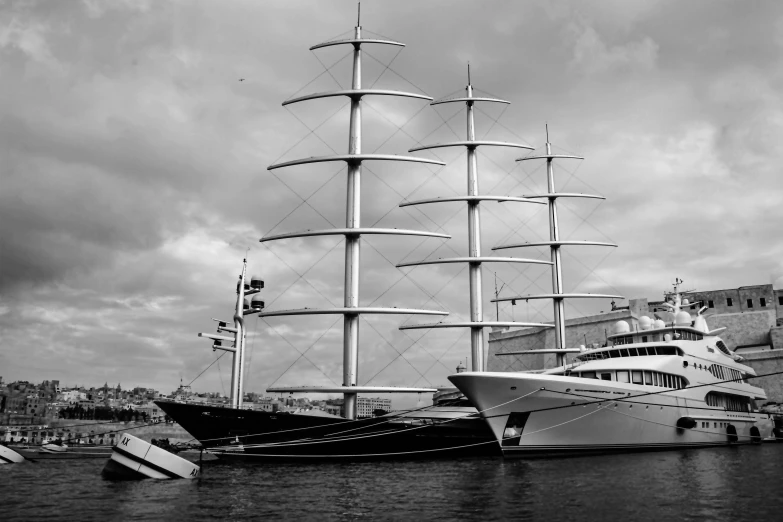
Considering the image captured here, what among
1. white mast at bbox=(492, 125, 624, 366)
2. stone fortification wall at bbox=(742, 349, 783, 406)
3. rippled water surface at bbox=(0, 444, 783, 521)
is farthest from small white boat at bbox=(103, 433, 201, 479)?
stone fortification wall at bbox=(742, 349, 783, 406)

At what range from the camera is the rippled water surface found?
522 inches

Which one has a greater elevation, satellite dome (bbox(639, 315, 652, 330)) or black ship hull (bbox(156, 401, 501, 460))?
satellite dome (bbox(639, 315, 652, 330))

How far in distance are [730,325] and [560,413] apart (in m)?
43.6

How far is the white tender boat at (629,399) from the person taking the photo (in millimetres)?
24734

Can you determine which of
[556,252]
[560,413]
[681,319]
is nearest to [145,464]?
[560,413]

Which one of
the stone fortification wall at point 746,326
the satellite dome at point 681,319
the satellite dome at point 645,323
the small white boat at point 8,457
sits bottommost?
the small white boat at point 8,457

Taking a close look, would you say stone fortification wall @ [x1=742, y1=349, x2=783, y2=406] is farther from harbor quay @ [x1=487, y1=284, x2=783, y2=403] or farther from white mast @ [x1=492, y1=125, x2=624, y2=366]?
white mast @ [x1=492, y1=125, x2=624, y2=366]

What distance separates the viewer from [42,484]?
19.0 m

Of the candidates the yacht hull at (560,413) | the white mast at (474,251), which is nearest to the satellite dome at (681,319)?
the yacht hull at (560,413)

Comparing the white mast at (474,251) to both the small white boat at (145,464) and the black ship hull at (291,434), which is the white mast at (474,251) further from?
the small white boat at (145,464)

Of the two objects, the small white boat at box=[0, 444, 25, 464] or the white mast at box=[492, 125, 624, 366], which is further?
the white mast at box=[492, 125, 624, 366]

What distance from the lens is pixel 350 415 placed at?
104ft

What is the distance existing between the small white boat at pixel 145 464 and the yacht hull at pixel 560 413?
11150mm

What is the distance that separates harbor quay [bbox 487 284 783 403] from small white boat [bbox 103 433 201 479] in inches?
1613
